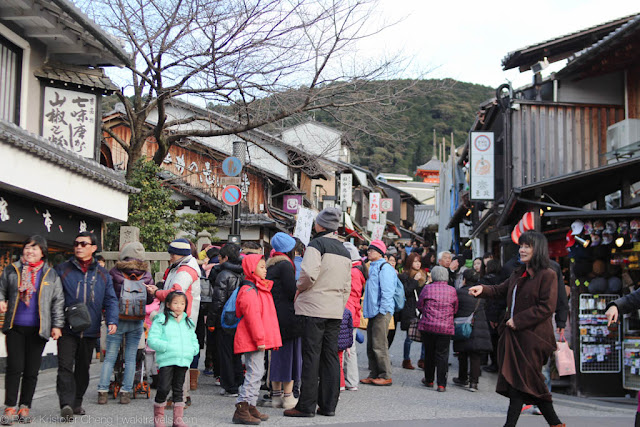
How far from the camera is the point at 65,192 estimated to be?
964cm

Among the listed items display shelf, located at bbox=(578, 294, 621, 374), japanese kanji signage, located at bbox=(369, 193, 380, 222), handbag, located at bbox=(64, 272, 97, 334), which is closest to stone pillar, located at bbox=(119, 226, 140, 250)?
handbag, located at bbox=(64, 272, 97, 334)

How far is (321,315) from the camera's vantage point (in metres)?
7.11

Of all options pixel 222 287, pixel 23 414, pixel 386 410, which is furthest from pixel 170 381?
pixel 386 410

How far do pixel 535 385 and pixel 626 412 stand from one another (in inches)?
117

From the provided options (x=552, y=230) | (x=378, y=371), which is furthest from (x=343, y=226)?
(x=378, y=371)

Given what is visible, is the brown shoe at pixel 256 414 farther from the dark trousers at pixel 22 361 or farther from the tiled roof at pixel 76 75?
the tiled roof at pixel 76 75

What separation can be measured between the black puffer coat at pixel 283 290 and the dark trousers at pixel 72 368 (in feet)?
6.75

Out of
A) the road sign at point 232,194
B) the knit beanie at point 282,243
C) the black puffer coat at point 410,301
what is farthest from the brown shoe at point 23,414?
the road sign at point 232,194

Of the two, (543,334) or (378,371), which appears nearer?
(543,334)

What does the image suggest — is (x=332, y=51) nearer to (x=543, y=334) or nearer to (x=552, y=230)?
(x=552, y=230)

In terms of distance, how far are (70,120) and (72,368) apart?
17.5 feet

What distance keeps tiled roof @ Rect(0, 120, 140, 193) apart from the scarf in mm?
2153

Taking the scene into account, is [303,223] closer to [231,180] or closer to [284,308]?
[231,180]

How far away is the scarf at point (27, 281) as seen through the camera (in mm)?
6359
